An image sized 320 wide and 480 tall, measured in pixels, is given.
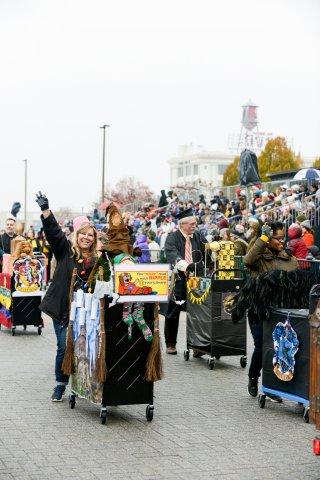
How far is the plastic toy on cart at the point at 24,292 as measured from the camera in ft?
51.8

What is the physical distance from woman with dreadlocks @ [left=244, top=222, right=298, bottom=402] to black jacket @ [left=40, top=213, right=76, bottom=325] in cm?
189

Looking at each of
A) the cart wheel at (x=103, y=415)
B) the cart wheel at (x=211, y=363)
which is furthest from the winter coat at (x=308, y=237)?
the cart wheel at (x=103, y=415)

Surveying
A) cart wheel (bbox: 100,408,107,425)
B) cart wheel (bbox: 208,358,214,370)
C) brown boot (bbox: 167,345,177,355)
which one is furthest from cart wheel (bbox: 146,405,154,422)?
brown boot (bbox: 167,345,177,355)

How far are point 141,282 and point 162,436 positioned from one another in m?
1.37

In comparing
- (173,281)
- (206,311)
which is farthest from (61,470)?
(173,281)

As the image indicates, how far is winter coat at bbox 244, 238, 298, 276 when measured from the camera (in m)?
9.88

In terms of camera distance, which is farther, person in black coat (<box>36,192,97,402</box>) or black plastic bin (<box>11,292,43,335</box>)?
black plastic bin (<box>11,292,43,335</box>)

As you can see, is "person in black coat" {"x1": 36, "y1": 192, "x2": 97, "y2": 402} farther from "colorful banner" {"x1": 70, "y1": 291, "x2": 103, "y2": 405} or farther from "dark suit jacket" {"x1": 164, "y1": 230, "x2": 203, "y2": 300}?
"dark suit jacket" {"x1": 164, "y1": 230, "x2": 203, "y2": 300}

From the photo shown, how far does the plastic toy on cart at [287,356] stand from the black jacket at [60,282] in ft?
6.70

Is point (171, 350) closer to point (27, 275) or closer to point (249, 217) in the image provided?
point (27, 275)

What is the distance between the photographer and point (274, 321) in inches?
365

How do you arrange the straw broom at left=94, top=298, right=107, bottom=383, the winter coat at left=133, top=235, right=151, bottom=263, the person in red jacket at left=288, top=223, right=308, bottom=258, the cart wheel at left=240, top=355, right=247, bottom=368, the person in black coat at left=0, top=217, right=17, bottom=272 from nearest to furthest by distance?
the straw broom at left=94, top=298, right=107, bottom=383
the cart wheel at left=240, top=355, right=247, bottom=368
the person in red jacket at left=288, top=223, right=308, bottom=258
the person in black coat at left=0, top=217, right=17, bottom=272
the winter coat at left=133, top=235, right=151, bottom=263

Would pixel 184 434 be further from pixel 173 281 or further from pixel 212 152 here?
pixel 212 152

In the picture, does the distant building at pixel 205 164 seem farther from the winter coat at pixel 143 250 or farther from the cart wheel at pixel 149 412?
the cart wheel at pixel 149 412
